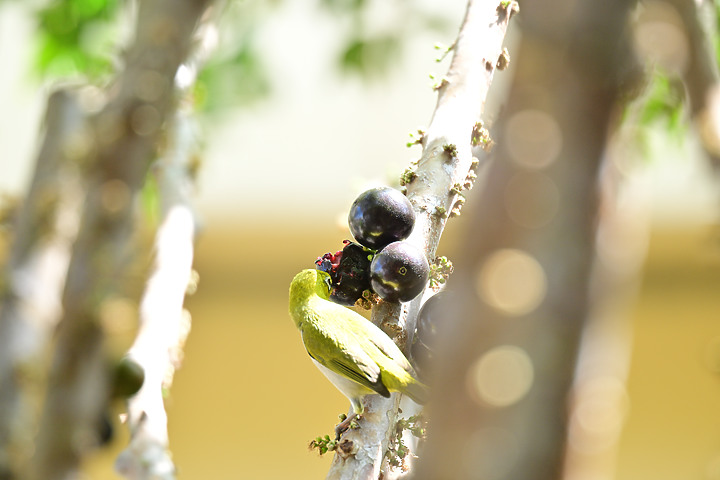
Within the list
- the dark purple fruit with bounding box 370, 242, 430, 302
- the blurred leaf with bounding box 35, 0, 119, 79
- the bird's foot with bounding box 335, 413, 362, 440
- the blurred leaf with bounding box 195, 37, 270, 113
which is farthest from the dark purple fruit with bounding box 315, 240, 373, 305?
the blurred leaf with bounding box 195, 37, 270, 113

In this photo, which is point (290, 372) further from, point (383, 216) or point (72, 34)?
point (383, 216)

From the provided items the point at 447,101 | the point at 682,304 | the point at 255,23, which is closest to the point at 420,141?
the point at 447,101

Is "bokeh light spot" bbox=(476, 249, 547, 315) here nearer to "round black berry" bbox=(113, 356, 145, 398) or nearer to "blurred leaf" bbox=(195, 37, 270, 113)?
"round black berry" bbox=(113, 356, 145, 398)

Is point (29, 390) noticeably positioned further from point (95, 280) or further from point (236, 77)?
point (236, 77)

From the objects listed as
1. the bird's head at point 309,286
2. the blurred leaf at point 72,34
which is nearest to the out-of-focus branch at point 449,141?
the bird's head at point 309,286

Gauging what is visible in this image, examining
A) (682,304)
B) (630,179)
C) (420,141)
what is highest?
(682,304)

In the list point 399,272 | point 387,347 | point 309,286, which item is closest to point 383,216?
point 399,272

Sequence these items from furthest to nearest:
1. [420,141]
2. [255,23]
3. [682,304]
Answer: [682,304] < [255,23] < [420,141]
